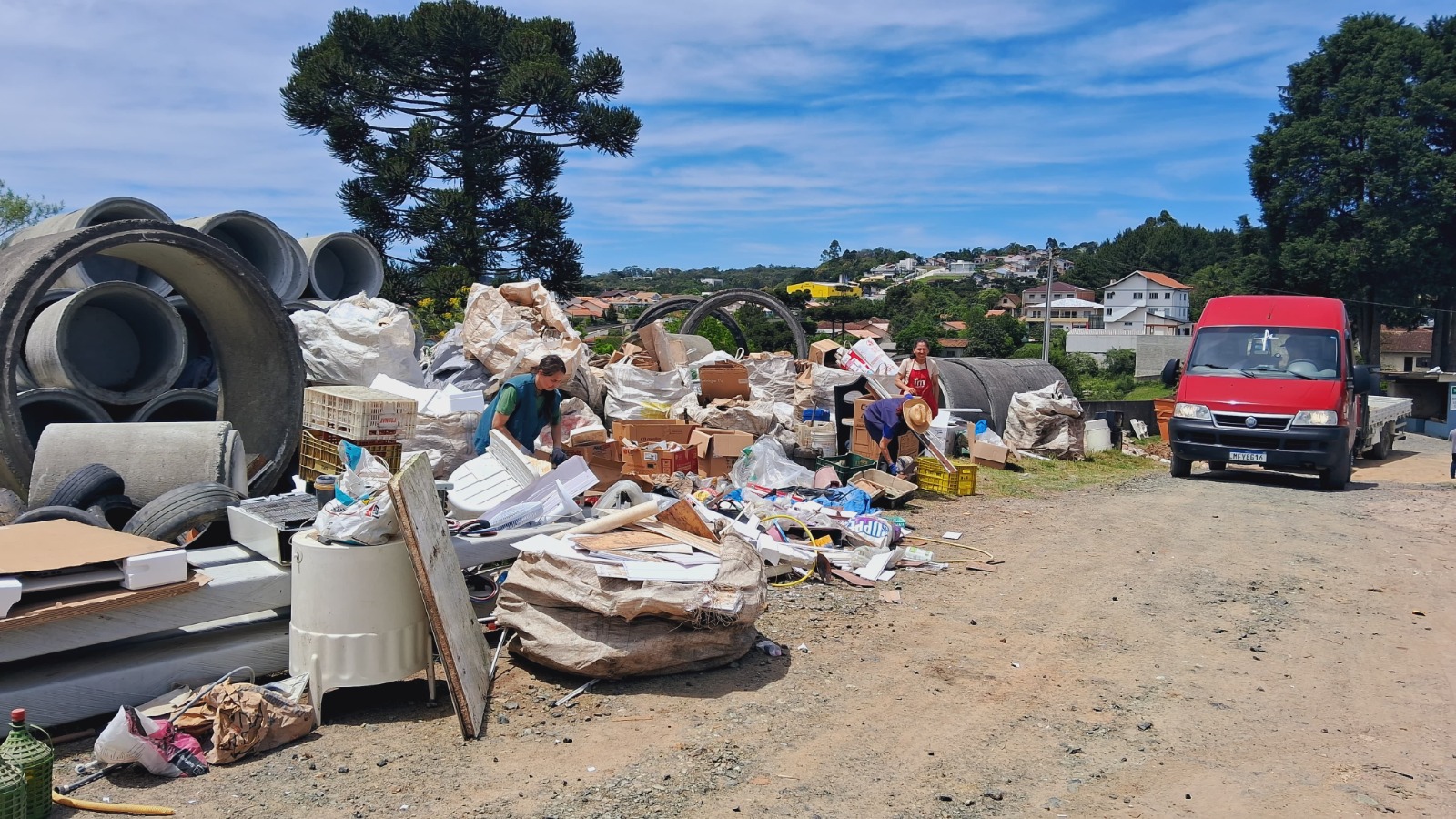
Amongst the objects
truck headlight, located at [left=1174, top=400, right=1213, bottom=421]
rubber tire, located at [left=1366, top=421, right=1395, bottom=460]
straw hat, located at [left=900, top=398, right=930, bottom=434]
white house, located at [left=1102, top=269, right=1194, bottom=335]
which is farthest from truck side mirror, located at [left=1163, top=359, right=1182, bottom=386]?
white house, located at [left=1102, top=269, right=1194, bottom=335]

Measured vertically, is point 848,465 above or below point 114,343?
below

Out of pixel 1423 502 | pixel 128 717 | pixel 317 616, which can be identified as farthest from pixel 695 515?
pixel 1423 502

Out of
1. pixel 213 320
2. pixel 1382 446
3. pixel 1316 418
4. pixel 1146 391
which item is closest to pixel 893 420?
pixel 1316 418

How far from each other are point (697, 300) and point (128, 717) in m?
12.7

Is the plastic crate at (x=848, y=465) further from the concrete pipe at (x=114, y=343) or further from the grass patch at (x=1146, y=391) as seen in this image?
the grass patch at (x=1146, y=391)

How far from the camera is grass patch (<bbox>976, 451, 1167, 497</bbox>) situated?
430 inches

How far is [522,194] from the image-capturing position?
25.0 m

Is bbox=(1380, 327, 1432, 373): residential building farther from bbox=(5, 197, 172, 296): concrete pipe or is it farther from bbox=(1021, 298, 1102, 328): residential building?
bbox=(5, 197, 172, 296): concrete pipe

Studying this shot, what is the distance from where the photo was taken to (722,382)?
11281mm

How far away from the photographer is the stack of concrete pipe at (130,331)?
616 cm

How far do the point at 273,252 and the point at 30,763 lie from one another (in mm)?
7747

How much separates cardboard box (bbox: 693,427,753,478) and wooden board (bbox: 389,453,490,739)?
5152 millimetres

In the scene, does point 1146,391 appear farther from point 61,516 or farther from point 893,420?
point 61,516

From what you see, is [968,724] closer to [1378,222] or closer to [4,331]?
[4,331]
